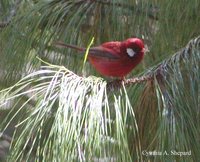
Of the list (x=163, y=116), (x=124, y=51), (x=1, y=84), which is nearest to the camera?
(x=163, y=116)

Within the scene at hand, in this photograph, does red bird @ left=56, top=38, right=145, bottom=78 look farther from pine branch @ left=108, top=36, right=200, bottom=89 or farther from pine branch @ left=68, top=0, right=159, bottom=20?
pine branch @ left=108, top=36, right=200, bottom=89

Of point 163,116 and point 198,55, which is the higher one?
point 198,55

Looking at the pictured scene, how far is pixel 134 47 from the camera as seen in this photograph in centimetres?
142

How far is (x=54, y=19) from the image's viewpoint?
5.00ft

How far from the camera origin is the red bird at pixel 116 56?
1430mm

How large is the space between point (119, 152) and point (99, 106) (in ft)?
0.28

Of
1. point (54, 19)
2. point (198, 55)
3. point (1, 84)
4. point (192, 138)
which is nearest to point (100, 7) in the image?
point (54, 19)

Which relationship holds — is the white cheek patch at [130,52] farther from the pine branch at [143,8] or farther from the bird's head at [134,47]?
the pine branch at [143,8]

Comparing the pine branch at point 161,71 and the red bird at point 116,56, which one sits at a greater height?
the red bird at point 116,56

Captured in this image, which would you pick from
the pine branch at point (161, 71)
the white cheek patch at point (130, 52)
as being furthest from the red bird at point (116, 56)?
the pine branch at point (161, 71)

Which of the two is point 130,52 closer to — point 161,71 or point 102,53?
point 102,53

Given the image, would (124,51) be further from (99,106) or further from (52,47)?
(99,106)

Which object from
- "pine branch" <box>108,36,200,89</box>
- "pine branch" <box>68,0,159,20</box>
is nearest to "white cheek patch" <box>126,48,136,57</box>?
"pine branch" <box>68,0,159,20</box>

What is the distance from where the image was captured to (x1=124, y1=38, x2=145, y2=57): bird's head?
1405 millimetres
